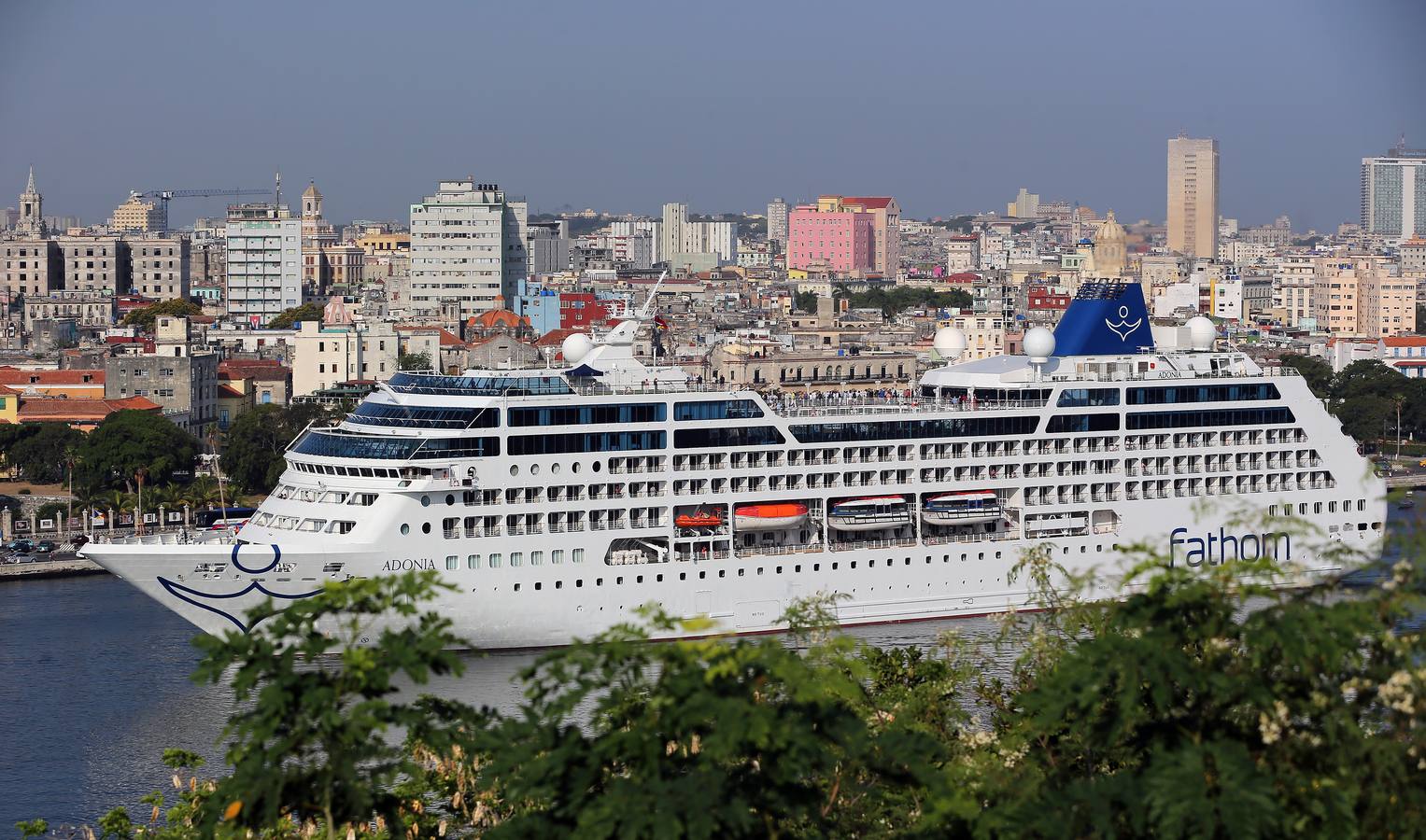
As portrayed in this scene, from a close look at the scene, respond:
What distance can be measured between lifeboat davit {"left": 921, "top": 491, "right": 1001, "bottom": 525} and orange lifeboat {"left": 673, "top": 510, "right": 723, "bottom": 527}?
3160mm

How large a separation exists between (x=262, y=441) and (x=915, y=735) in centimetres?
3553

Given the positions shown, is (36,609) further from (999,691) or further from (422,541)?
(999,691)

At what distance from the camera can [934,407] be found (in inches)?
1118

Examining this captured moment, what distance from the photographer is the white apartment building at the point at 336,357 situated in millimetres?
56375

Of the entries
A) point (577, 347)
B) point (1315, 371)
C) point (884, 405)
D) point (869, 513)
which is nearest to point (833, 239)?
point (1315, 371)

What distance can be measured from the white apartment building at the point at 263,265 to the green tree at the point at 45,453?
4347cm

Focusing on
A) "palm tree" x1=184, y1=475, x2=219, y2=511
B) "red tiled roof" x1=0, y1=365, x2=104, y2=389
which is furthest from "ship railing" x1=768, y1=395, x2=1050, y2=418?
"red tiled roof" x1=0, y1=365, x2=104, y2=389

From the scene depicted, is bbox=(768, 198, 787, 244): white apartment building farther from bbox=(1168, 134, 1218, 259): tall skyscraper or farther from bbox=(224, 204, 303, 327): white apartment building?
bbox=(224, 204, 303, 327): white apartment building

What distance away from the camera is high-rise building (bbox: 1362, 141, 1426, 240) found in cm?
15862

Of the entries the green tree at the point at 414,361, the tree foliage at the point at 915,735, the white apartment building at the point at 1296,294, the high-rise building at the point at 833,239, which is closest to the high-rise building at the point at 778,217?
the high-rise building at the point at 833,239

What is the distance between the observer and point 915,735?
12.1 metres

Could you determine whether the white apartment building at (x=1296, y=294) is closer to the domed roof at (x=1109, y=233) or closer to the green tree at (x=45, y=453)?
the domed roof at (x=1109, y=233)

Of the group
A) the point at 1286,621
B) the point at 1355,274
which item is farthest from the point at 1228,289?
the point at 1286,621

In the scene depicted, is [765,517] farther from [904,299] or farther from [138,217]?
[138,217]
